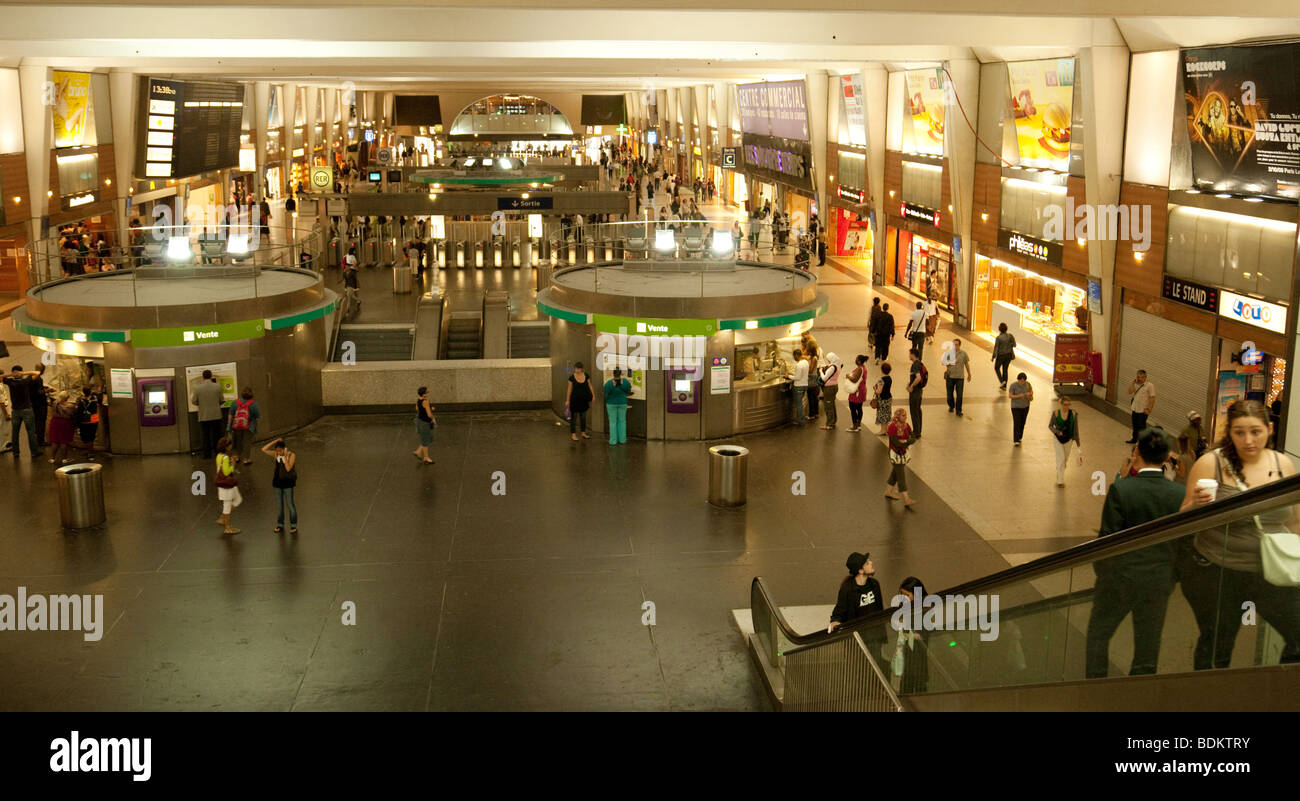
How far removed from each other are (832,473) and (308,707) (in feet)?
27.0

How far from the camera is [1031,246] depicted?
2223 centimetres

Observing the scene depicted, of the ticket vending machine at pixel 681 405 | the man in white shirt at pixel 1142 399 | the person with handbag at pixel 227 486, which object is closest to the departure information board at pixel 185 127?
the ticket vending machine at pixel 681 405

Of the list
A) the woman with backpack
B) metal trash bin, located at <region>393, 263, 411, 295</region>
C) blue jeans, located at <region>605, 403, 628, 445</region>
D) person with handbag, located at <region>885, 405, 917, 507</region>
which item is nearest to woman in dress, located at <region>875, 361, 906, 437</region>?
person with handbag, located at <region>885, 405, 917, 507</region>

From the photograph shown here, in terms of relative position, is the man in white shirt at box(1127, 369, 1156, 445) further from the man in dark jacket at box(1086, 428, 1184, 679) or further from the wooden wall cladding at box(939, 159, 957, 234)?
the wooden wall cladding at box(939, 159, 957, 234)

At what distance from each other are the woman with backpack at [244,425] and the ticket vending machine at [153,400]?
44.0 inches

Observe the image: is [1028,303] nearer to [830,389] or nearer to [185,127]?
[830,389]

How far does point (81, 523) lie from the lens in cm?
1282

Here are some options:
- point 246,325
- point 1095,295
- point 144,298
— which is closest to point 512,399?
point 246,325

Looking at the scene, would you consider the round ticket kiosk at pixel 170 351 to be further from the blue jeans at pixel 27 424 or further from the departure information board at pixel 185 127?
the departure information board at pixel 185 127

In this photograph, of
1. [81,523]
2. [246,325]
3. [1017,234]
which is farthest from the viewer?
[1017,234]

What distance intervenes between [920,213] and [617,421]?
595 inches

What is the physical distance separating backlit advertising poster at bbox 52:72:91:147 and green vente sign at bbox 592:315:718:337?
65.9 feet
